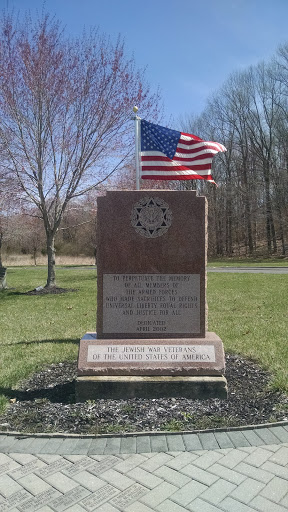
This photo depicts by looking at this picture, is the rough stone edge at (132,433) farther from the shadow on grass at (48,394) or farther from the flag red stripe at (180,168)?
the flag red stripe at (180,168)

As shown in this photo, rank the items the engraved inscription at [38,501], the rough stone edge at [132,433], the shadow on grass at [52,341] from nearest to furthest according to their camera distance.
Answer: the engraved inscription at [38,501]
the rough stone edge at [132,433]
the shadow on grass at [52,341]

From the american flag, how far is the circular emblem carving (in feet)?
3.00

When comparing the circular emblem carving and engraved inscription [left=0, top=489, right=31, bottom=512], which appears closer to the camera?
engraved inscription [left=0, top=489, right=31, bottom=512]

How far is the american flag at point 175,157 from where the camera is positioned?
215 inches

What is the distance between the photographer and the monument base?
416 cm

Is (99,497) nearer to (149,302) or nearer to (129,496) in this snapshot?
(129,496)

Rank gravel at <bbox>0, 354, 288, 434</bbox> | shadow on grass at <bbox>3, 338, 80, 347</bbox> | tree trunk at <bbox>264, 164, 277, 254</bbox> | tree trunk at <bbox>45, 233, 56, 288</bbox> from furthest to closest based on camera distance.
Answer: tree trunk at <bbox>264, 164, 277, 254</bbox> < tree trunk at <bbox>45, 233, 56, 288</bbox> < shadow on grass at <bbox>3, 338, 80, 347</bbox> < gravel at <bbox>0, 354, 288, 434</bbox>

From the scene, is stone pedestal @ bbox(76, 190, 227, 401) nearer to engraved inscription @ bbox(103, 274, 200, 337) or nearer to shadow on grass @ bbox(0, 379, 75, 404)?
engraved inscription @ bbox(103, 274, 200, 337)

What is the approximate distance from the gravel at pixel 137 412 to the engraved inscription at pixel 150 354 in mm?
405

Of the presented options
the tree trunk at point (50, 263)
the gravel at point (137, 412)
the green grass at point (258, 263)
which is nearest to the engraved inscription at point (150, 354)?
the gravel at point (137, 412)

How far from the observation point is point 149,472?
115 inches

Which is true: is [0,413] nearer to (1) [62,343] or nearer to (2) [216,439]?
(2) [216,439]

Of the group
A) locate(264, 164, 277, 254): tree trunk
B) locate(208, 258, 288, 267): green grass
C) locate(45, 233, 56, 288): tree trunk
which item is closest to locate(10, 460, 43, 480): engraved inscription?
locate(45, 233, 56, 288): tree trunk

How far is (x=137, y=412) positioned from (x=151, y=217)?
206cm
